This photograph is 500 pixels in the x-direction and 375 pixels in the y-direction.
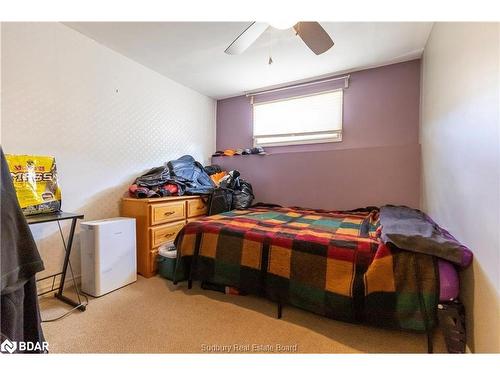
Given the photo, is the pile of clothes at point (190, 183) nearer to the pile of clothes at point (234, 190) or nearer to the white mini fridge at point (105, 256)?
the pile of clothes at point (234, 190)

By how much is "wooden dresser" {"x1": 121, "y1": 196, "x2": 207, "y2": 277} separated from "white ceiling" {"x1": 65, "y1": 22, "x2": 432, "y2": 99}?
5.10 ft

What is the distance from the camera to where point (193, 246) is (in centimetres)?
185

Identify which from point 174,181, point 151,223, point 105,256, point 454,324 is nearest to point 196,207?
point 174,181

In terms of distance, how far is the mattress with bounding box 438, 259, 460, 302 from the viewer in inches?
44.3

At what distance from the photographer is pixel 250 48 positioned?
223cm

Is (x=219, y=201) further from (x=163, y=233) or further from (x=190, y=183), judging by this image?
(x=163, y=233)

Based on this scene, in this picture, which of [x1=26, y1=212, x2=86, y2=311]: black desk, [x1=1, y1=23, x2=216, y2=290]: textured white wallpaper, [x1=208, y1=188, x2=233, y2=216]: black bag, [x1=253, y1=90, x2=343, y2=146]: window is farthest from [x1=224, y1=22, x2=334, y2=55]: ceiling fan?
[x1=26, y1=212, x2=86, y2=311]: black desk

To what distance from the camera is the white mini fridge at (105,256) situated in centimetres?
179

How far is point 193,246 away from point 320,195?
1761 mm

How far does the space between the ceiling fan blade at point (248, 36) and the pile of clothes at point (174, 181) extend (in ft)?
4.68

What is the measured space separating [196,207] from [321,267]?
1.73 m

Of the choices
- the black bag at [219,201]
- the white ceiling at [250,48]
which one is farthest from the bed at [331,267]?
the white ceiling at [250,48]
